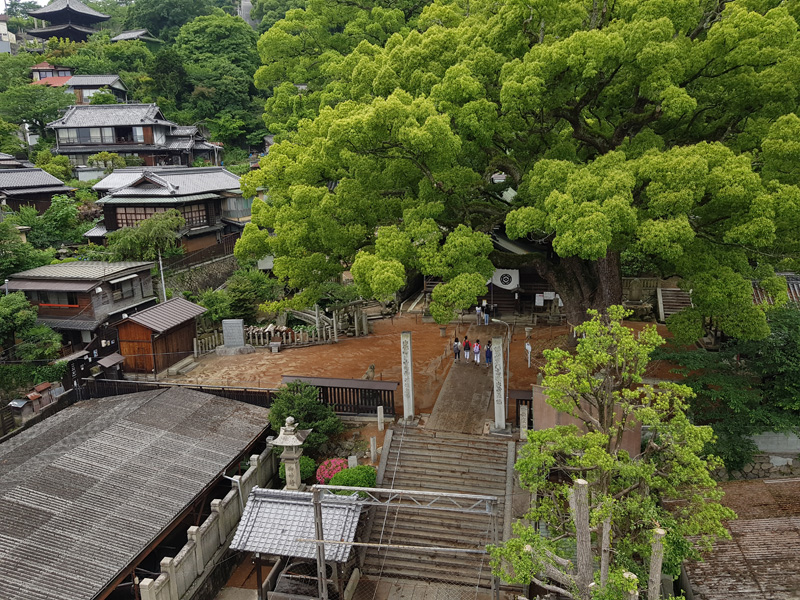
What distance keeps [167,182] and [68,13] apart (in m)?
52.8

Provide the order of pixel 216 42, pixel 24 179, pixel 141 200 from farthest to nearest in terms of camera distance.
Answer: pixel 216 42 → pixel 24 179 → pixel 141 200

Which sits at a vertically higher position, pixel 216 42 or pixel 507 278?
pixel 216 42

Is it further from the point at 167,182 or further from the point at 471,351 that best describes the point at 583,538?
the point at 167,182

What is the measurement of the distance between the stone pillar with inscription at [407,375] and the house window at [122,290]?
15481 mm

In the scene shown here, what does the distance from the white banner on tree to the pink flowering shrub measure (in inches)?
533

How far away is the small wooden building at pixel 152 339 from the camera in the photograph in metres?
23.0

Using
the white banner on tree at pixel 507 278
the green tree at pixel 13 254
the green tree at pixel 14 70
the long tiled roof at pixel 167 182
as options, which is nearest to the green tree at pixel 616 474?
the white banner on tree at pixel 507 278

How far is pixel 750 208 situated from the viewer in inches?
551

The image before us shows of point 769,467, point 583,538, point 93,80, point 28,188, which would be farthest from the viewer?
point 93,80

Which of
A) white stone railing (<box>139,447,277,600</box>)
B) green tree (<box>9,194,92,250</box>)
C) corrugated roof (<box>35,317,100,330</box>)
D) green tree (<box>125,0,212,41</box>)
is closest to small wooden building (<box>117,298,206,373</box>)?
corrugated roof (<box>35,317,100,330</box>)

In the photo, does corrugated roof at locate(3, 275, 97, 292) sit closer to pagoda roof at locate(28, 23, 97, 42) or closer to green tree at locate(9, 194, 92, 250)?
green tree at locate(9, 194, 92, 250)

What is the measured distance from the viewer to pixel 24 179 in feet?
116

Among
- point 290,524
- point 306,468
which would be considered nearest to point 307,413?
point 306,468

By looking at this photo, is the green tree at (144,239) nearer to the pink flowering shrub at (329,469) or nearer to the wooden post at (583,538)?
the pink flowering shrub at (329,469)
